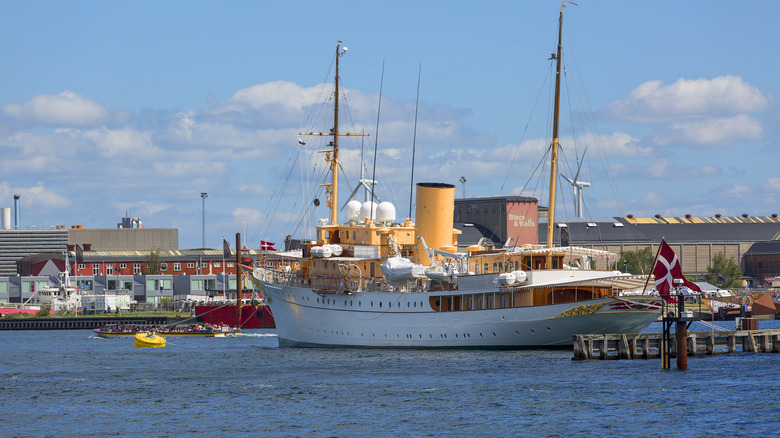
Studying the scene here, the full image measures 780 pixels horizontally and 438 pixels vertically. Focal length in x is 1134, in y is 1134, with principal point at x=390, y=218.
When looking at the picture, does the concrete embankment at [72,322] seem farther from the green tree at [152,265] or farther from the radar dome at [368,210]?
the radar dome at [368,210]

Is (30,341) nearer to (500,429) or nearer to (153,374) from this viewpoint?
(153,374)

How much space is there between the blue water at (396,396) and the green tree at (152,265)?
111075 millimetres

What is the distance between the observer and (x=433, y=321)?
74.7 metres

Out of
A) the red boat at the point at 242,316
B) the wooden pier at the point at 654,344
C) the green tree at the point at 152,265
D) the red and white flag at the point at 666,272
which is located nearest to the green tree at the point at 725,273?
the red boat at the point at 242,316

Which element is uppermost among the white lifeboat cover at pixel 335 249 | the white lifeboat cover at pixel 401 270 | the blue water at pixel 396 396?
the white lifeboat cover at pixel 335 249

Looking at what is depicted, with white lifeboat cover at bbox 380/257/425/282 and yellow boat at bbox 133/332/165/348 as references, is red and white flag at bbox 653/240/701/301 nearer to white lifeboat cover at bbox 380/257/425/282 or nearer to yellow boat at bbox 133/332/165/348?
white lifeboat cover at bbox 380/257/425/282

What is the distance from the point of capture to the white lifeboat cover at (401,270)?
247ft

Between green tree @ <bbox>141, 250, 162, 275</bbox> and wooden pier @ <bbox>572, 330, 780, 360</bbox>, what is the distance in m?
124

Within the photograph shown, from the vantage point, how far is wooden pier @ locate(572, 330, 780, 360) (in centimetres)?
6494

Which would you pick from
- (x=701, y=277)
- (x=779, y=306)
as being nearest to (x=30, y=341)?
(x=779, y=306)

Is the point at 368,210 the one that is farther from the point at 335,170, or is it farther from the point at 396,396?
the point at 396,396

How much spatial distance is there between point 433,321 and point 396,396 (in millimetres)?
21985

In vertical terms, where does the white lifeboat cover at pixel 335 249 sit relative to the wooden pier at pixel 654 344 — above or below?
above

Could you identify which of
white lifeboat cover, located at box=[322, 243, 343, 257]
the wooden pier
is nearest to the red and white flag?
the wooden pier
